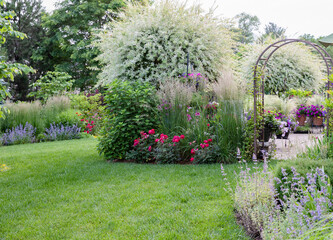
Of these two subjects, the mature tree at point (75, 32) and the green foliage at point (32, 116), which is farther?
the mature tree at point (75, 32)

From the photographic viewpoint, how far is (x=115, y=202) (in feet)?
10.5

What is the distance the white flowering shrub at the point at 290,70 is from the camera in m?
10.9

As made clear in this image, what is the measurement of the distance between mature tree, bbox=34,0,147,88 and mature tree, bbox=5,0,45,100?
135 centimetres

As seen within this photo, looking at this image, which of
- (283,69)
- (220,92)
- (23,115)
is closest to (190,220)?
(220,92)

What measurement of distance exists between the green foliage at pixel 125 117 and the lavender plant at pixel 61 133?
3744 mm

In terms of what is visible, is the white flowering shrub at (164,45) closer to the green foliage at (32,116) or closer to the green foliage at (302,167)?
the green foliage at (32,116)

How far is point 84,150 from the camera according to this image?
6594 millimetres

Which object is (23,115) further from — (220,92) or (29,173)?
(220,92)

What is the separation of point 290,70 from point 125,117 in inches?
309

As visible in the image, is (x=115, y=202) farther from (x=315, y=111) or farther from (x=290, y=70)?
(x=290, y=70)

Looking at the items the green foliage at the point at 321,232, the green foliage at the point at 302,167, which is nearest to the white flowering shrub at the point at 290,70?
the green foliage at the point at 302,167

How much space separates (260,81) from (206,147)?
5.09 feet

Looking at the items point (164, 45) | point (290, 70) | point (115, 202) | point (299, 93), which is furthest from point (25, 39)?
point (115, 202)

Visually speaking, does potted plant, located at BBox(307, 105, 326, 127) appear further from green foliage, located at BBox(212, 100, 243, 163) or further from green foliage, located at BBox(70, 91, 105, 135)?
green foliage, located at BBox(70, 91, 105, 135)
